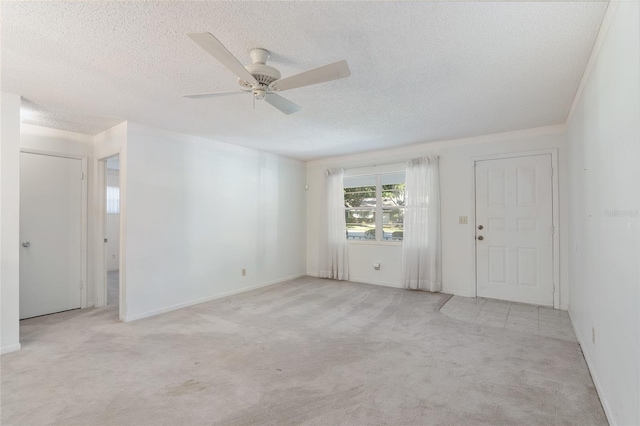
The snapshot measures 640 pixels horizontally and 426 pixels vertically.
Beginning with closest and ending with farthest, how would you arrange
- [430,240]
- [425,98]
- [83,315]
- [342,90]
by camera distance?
[342,90]
[425,98]
[83,315]
[430,240]

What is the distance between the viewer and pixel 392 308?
398 centimetres

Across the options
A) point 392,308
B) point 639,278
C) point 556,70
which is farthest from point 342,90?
point 392,308

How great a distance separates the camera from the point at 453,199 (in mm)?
4621

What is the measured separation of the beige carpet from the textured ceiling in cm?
235

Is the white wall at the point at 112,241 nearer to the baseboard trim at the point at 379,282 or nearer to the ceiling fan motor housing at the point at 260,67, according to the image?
the baseboard trim at the point at 379,282

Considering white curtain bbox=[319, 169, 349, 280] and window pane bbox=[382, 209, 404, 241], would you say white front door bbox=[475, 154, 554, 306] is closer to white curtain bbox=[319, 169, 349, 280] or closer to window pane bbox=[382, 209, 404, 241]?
window pane bbox=[382, 209, 404, 241]

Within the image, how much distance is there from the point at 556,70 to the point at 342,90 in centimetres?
171

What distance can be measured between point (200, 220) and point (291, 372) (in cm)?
275

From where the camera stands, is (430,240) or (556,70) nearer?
(556,70)

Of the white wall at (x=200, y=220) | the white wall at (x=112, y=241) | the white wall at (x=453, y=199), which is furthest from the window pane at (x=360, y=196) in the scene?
the white wall at (x=112, y=241)

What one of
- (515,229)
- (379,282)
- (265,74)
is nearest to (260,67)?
(265,74)

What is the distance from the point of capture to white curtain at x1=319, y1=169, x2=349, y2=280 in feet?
18.6

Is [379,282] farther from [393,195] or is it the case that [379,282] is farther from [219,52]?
[219,52]

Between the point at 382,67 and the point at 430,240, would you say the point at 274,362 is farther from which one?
the point at 430,240
